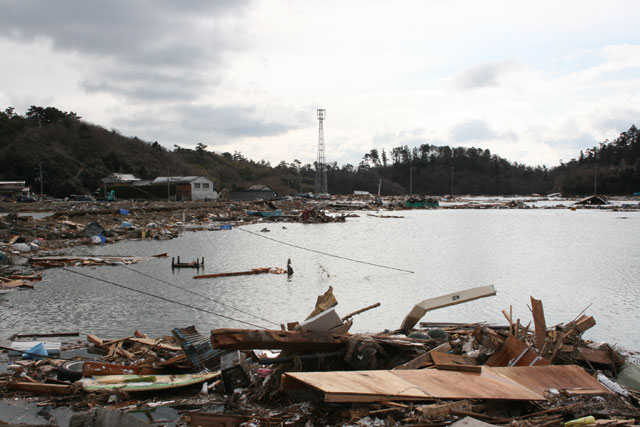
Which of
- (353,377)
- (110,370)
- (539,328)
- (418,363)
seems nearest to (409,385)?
(353,377)

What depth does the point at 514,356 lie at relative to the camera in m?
6.92

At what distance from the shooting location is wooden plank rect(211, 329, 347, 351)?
677 cm

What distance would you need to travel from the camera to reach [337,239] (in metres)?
34.8

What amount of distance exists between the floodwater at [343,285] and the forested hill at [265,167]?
9.75 meters

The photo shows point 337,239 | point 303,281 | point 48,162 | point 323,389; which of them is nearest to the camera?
point 323,389

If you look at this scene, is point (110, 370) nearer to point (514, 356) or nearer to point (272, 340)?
point (272, 340)

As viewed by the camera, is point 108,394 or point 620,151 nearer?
point 108,394

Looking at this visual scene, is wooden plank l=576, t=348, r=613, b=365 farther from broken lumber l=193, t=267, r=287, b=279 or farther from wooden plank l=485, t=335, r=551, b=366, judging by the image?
broken lumber l=193, t=267, r=287, b=279

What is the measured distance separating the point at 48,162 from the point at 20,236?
2116 inches

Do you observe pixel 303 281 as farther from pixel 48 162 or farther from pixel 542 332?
pixel 48 162

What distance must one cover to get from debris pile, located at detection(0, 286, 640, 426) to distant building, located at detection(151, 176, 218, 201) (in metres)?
62.9

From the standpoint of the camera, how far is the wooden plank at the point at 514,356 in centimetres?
686

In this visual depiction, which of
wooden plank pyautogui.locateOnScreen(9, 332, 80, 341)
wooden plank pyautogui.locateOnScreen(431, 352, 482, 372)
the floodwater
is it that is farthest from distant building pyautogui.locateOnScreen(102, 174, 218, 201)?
wooden plank pyautogui.locateOnScreen(431, 352, 482, 372)

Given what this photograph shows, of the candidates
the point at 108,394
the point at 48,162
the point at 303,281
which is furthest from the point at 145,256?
the point at 48,162
